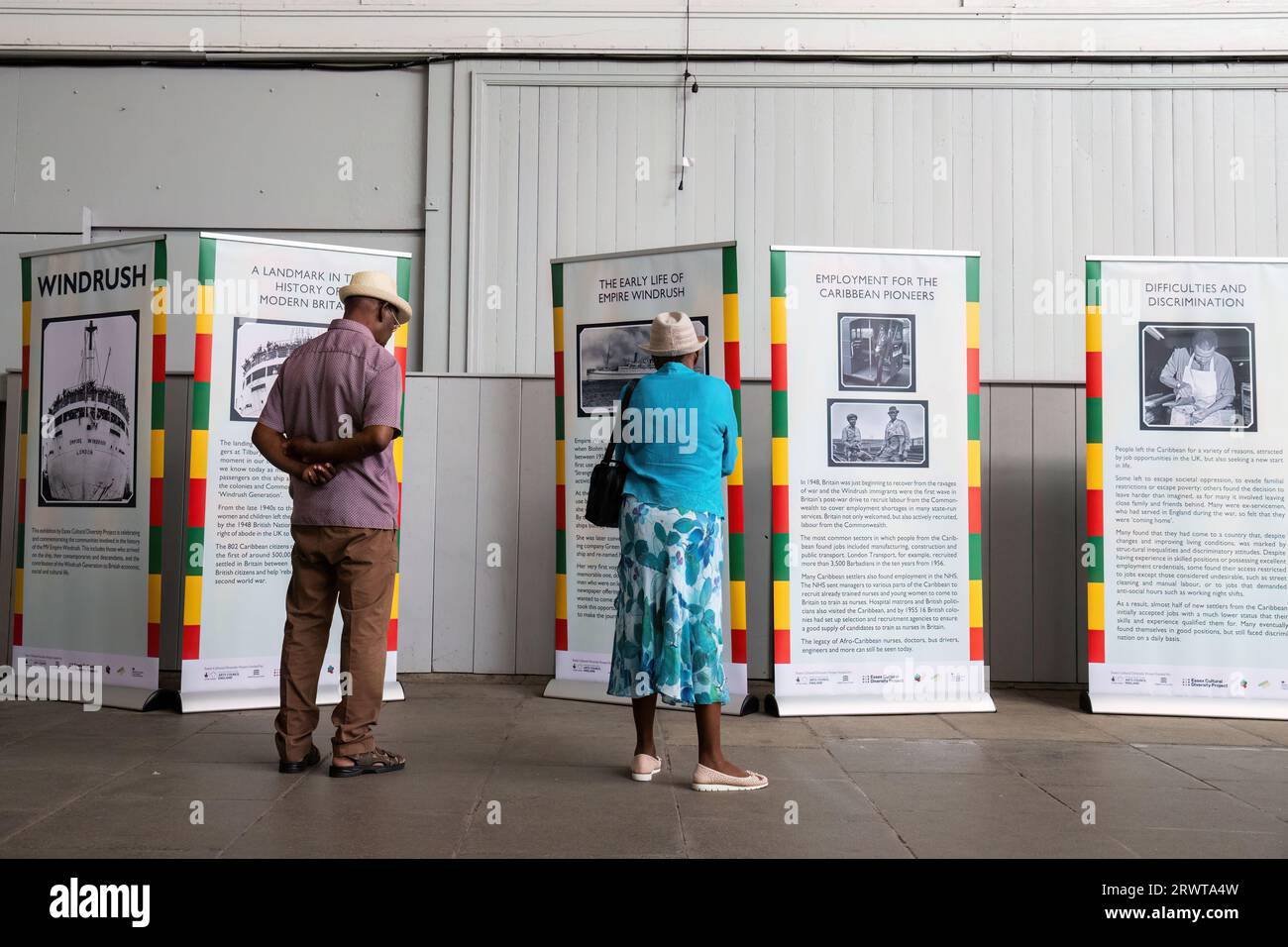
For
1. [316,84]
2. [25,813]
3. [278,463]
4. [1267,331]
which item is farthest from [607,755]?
[316,84]

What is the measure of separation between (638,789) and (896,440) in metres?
2.44

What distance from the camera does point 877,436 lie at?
17.4 ft

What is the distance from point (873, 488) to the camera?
5.27 meters

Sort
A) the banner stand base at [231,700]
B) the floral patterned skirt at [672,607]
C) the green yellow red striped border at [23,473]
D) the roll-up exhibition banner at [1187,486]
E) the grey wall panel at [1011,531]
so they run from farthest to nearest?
the grey wall panel at [1011,531], the green yellow red striped border at [23,473], the roll-up exhibition banner at [1187,486], the banner stand base at [231,700], the floral patterned skirt at [672,607]

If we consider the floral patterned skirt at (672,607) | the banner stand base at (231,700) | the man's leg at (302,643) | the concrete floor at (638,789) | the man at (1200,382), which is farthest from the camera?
the man at (1200,382)

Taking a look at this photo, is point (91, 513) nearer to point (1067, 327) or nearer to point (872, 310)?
point (872, 310)

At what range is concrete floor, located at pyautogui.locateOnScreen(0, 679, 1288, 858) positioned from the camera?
2949mm

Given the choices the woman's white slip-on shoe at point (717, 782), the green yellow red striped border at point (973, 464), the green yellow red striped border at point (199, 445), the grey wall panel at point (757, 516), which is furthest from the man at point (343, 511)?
the green yellow red striped border at point (973, 464)

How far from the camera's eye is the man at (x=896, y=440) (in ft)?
17.4

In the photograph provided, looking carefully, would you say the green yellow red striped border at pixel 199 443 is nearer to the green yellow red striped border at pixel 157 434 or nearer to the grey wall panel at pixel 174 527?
the green yellow red striped border at pixel 157 434

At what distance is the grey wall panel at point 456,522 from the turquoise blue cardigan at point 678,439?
2584 millimetres

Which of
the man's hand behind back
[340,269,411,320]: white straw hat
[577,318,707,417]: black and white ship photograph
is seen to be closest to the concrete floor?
the man's hand behind back

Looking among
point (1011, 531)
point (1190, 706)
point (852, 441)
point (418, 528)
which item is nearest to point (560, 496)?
point (418, 528)

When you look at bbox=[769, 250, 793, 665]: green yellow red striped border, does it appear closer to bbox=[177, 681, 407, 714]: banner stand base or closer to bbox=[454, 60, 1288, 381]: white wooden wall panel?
bbox=[177, 681, 407, 714]: banner stand base
